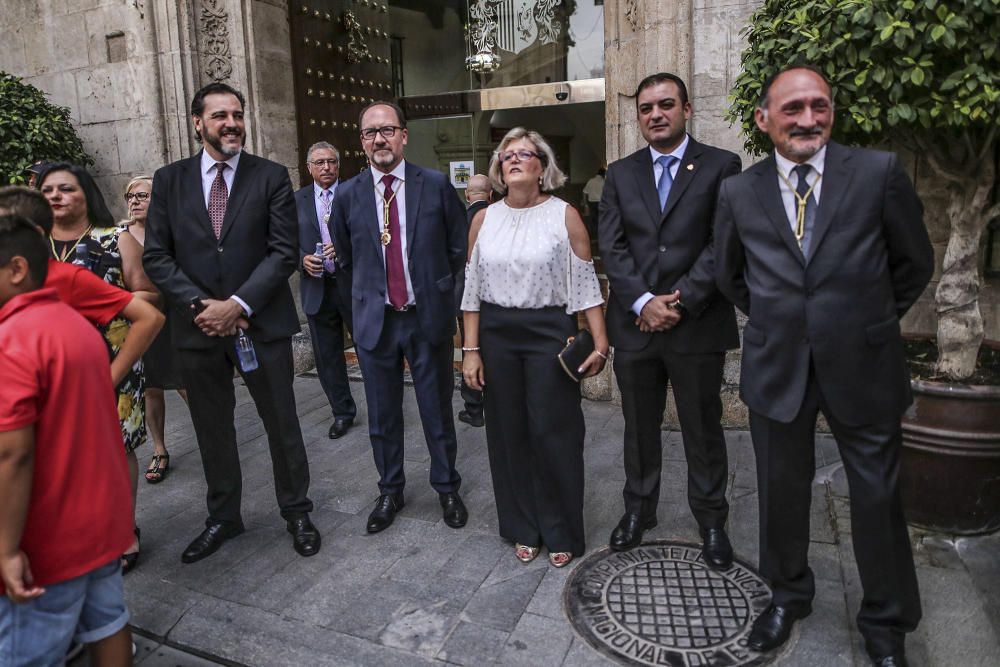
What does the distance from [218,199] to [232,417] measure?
1104 millimetres

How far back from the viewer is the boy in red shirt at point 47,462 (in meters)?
1.97

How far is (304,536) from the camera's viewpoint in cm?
377

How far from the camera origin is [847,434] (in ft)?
8.71

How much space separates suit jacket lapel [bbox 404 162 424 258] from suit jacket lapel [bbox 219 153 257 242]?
78 centimetres

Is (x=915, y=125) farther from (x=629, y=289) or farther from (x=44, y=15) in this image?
(x=44, y=15)

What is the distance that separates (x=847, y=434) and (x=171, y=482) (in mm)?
4013

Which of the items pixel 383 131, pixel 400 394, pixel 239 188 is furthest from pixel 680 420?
pixel 239 188

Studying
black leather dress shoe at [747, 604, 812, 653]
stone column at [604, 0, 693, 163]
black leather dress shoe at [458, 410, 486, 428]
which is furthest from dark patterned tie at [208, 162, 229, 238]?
stone column at [604, 0, 693, 163]

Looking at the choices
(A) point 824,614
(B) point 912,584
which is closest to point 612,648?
(A) point 824,614

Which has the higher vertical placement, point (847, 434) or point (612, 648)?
point (847, 434)

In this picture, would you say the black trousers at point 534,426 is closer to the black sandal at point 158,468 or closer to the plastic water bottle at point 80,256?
the plastic water bottle at point 80,256

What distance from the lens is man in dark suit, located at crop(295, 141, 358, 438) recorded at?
5.45 meters

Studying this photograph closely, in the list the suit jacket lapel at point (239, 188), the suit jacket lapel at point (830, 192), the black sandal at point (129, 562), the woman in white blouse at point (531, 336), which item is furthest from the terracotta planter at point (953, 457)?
the black sandal at point (129, 562)

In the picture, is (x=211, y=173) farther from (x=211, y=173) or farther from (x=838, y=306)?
(x=838, y=306)
